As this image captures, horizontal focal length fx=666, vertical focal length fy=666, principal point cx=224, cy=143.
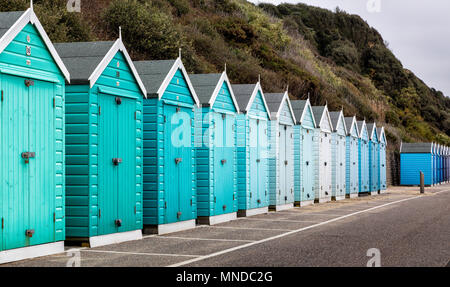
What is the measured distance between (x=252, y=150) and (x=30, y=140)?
10.1 m

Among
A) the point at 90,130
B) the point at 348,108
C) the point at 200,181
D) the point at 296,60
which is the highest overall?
the point at 296,60

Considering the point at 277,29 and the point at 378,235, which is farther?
the point at 277,29

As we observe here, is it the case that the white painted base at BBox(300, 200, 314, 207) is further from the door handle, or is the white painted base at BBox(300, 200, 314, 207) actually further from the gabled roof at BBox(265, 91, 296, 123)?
the door handle

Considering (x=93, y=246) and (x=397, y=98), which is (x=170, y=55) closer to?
(x=93, y=246)

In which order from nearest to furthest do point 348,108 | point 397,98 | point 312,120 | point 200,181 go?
point 200,181
point 312,120
point 348,108
point 397,98

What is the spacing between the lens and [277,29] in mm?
57938

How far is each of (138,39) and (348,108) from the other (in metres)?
27.5

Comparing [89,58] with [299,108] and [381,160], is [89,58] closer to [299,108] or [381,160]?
[299,108]

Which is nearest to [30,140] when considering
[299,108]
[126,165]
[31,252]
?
[31,252]

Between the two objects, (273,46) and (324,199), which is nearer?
(324,199)

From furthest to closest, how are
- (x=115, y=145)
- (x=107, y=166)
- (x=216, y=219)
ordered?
1. (x=216, y=219)
2. (x=115, y=145)
3. (x=107, y=166)

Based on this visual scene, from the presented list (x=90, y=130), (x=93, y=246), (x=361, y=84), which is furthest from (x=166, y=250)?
(x=361, y=84)

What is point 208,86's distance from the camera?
1700 cm
